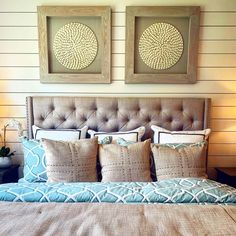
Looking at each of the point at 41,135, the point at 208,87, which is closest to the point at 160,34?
the point at 208,87

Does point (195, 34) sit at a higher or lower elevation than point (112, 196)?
higher

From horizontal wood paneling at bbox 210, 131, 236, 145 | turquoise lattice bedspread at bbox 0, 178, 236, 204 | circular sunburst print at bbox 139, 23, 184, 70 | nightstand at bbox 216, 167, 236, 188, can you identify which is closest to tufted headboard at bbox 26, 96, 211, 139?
horizontal wood paneling at bbox 210, 131, 236, 145

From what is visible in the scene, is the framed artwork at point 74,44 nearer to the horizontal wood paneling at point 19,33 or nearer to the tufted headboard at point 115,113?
the horizontal wood paneling at point 19,33

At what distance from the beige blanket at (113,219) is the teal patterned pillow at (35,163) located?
658 millimetres

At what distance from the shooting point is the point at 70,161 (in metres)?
2.05

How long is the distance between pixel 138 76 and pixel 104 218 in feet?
5.28

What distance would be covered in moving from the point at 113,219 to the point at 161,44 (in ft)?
6.01

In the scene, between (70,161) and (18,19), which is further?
(18,19)

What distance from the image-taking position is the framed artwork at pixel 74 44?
2.52 meters

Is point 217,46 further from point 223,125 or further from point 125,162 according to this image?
point 125,162

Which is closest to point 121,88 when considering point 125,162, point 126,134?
point 126,134

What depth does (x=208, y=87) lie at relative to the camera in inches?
104

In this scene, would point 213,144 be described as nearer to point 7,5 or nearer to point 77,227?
point 77,227

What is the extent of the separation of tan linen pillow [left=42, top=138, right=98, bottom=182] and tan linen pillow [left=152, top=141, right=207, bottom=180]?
0.54m
